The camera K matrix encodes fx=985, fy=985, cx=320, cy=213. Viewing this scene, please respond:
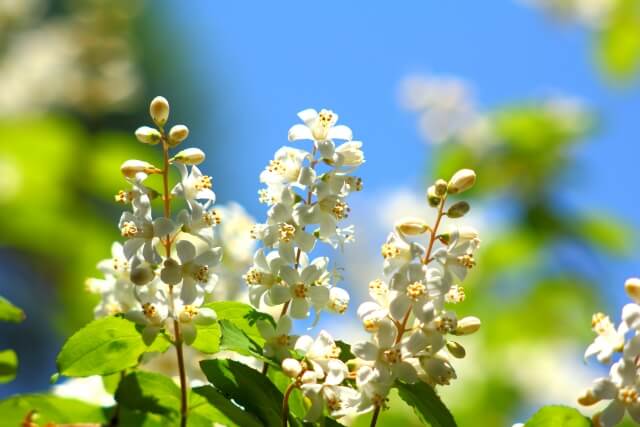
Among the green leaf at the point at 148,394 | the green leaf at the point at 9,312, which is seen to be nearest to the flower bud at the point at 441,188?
the green leaf at the point at 148,394

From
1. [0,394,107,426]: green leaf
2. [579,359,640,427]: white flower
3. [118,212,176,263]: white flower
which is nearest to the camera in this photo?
[579,359,640,427]: white flower

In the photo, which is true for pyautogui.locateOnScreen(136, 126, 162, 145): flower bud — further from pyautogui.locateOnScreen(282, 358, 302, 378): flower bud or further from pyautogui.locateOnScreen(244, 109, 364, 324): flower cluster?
pyautogui.locateOnScreen(282, 358, 302, 378): flower bud

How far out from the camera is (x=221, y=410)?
1.63 meters

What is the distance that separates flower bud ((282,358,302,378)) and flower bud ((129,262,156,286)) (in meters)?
0.26

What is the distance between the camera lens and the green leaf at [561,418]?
162cm

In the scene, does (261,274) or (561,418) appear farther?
(261,274)

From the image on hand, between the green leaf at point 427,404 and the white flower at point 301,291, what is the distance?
202 millimetres

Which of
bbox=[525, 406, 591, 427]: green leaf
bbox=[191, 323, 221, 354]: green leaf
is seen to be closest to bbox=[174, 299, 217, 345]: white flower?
bbox=[191, 323, 221, 354]: green leaf

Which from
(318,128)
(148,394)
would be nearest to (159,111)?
(318,128)

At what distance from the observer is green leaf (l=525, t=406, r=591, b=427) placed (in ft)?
5.31

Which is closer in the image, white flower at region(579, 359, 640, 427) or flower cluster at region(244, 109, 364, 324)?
white flower at region(579, 359, 640, 427)

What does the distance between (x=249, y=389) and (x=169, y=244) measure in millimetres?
279

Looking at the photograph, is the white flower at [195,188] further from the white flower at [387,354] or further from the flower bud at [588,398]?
the flower bud at [588,398]

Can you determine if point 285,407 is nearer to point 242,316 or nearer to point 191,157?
point 242,316
